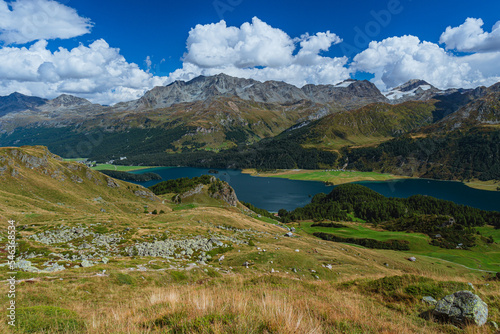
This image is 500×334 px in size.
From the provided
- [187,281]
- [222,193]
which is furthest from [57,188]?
[187,281]

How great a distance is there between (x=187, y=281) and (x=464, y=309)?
795 inches

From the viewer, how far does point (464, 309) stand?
8.13 metres

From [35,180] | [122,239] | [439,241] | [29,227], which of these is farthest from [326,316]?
[439,241]

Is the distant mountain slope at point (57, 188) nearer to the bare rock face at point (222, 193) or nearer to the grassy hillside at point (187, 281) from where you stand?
the grassy hillside at point (187, 281)

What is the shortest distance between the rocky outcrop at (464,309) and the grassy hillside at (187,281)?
1.97ft

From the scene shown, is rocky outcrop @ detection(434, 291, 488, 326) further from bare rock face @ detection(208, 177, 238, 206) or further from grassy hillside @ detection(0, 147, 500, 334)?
bare rock face @ detection(208, 177, 238, 206)

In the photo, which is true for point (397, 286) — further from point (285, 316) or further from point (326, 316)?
point (285, 316)

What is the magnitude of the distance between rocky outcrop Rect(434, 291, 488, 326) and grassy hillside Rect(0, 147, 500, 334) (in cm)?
60

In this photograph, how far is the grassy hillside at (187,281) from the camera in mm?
6555

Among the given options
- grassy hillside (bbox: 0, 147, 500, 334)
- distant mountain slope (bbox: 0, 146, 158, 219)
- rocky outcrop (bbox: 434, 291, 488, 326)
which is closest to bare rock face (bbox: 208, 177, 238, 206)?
distant mountain slope (bbox: 0, 146, 158, 219)

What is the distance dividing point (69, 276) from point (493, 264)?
101m

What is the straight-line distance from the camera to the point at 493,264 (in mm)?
69438

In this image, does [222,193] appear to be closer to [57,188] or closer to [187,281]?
[57,188]

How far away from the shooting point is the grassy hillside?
6.55m
